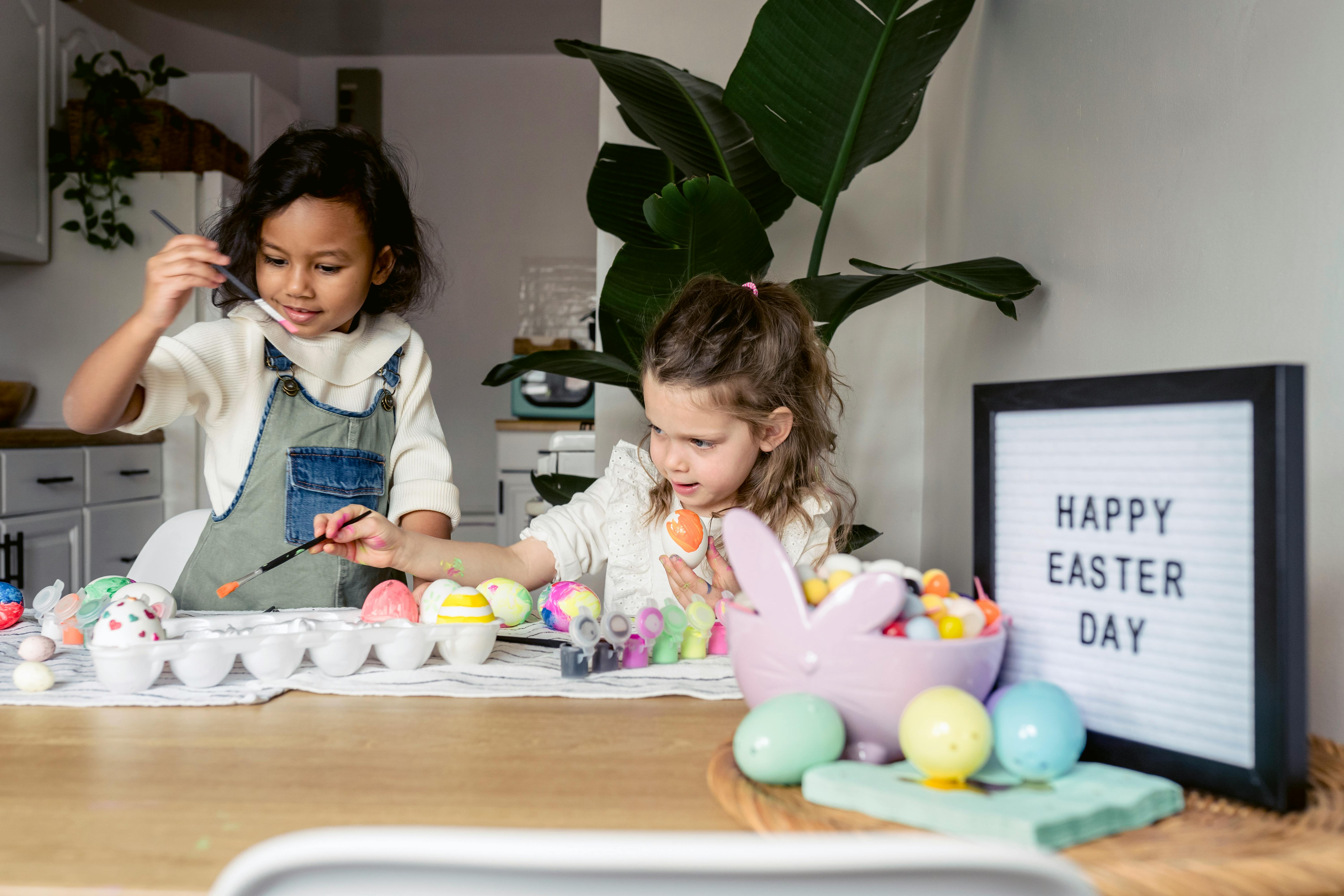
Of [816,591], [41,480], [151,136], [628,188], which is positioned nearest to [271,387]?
[628,188]

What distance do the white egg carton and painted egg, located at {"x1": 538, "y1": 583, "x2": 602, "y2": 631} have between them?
12cm

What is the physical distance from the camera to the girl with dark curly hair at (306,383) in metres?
1.34

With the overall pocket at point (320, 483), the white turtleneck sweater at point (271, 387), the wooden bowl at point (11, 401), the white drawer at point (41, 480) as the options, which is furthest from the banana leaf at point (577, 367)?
the wooden bowl at point (11, 401)

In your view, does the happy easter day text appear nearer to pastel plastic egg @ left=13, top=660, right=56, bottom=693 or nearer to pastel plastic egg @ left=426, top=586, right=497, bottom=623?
pastel plastic egg @ left=426, top=586, right=497, bottom=623

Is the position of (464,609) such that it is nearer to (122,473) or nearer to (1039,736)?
(1039,736)

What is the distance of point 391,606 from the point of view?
0.88m

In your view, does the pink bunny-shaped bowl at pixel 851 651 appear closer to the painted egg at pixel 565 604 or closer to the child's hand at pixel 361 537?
the painted egg at pixel 565 604

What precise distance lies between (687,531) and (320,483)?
0.58 metres

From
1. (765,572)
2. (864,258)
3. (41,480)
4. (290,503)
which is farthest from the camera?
(41,480)

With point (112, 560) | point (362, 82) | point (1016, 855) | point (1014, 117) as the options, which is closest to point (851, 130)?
point (1014, 117)

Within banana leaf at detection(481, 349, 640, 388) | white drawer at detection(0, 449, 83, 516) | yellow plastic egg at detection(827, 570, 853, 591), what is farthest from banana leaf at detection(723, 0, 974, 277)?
white drawer at detection(0, 449, 83, 516)

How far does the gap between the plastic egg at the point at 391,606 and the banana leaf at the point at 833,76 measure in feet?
3.51

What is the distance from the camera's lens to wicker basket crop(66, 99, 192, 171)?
3215 millimetres

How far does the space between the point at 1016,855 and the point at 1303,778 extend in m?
0.31
